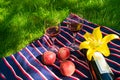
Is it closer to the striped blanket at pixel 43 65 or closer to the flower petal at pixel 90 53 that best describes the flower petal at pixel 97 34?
the flower petal at pixel 90 53

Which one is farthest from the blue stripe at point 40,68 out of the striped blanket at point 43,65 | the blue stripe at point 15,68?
the blue stripe at point 15,68

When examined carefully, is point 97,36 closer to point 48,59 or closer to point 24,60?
point 48,59

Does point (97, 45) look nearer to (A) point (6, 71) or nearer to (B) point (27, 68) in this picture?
(B) point (27, 68)

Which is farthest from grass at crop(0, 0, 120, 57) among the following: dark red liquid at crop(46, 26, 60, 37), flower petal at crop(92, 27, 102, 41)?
flower petal at crop(92, 27, 102, 41)

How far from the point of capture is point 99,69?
2.65 metres

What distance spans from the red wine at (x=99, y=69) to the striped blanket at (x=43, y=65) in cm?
18

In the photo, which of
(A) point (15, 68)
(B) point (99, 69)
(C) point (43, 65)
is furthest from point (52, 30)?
(B) point (99, 69)

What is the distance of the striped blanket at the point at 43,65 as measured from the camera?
9.84ft

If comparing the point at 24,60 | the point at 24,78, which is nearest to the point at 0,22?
the point at 24,60

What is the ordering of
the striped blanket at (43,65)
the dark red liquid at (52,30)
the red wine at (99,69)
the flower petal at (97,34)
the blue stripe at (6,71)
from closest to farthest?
the red wine at (99,69) < the flower petal at (97,34) < the striped blanket at (43,65) < the blue stripe at (6,71) < the dark red liquid at (52,30)

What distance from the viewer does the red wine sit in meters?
2.62

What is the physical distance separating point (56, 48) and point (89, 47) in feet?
2.35

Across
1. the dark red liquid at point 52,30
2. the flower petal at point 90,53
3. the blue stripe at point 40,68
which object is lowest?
the blue stripe at point 40,68

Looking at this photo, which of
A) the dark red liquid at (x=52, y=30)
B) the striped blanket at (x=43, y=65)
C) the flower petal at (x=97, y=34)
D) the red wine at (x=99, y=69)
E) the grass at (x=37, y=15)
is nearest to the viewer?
the red wine at (x=99, y=69)
